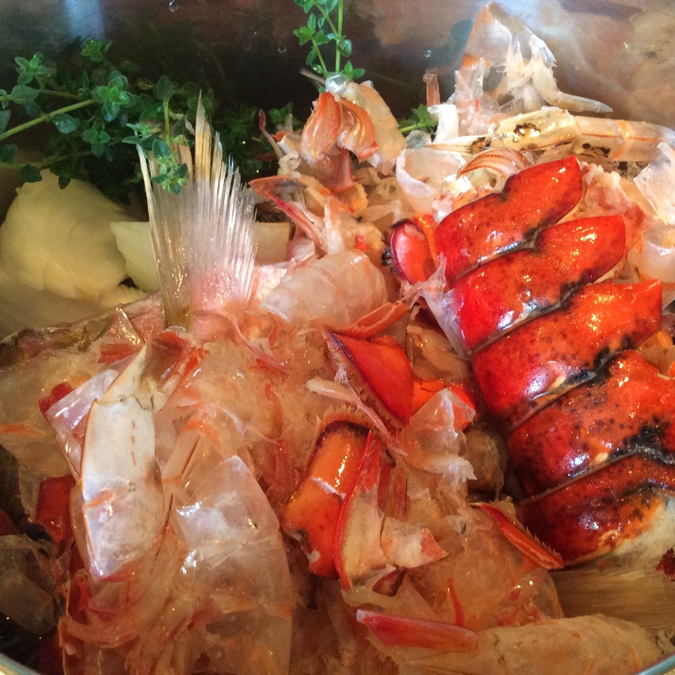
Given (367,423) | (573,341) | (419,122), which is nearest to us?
(367,423)

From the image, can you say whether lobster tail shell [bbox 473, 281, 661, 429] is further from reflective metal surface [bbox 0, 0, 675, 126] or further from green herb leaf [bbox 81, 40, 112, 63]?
green herb leaf [bbox 81, 40, 112, 63]

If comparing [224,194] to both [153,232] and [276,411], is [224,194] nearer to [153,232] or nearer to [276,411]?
[153,232]

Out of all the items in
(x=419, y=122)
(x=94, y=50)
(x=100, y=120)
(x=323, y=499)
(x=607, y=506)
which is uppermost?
(x=94, y=50)

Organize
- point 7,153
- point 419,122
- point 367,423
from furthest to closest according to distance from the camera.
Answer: point 419,122 < point 7,153 < point 367,423

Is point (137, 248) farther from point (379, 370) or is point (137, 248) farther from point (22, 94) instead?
point (379, 370)

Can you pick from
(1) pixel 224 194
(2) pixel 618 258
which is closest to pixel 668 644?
(2) pixel 618 258

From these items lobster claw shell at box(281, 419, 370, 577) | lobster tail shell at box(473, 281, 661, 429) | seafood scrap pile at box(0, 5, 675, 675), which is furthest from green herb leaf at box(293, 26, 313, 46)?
lobster claw shell at box(281, 419, 370, 577)

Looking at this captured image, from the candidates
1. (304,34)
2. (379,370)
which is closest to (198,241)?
(379,370)

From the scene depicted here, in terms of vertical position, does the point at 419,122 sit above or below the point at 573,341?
above
